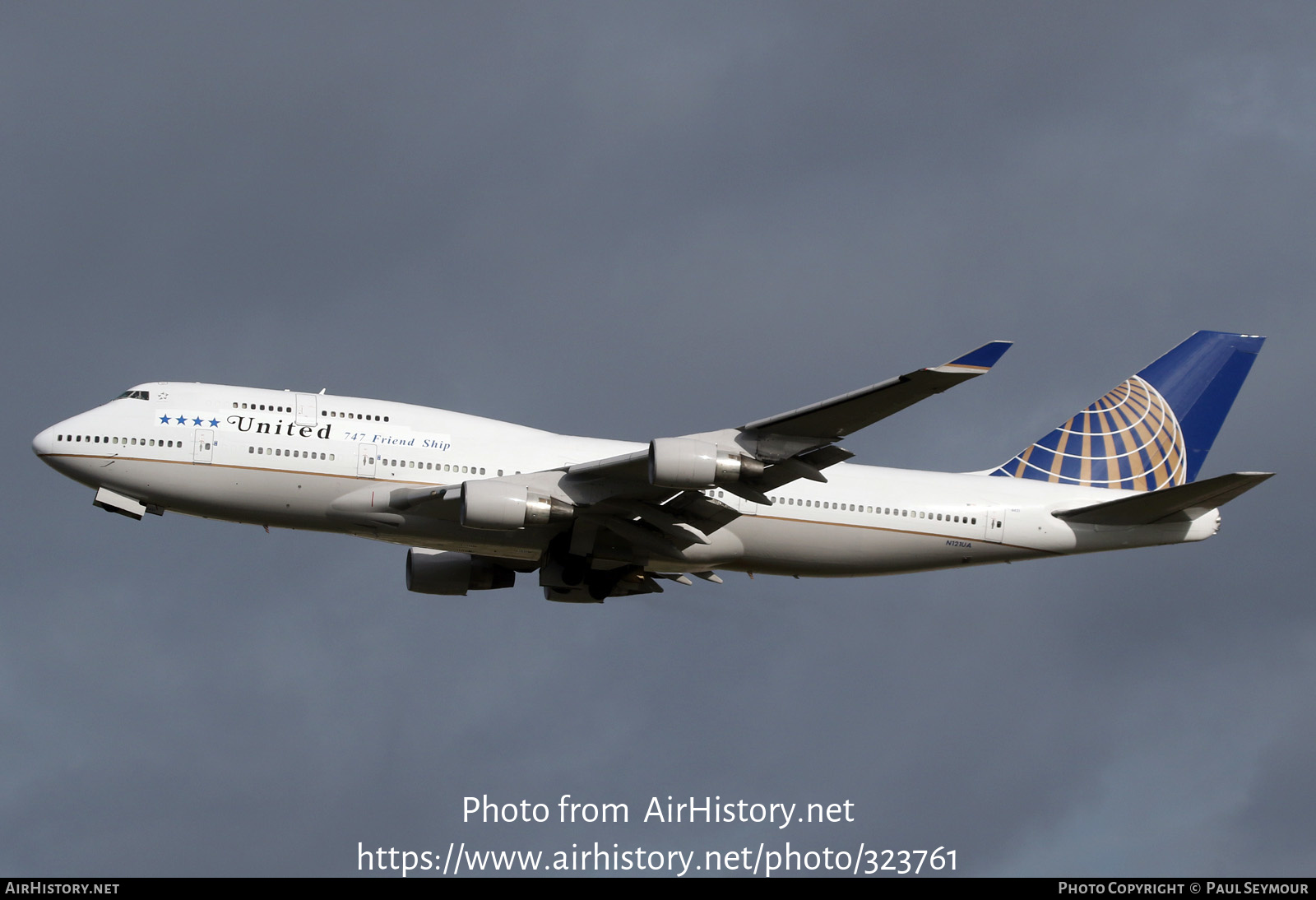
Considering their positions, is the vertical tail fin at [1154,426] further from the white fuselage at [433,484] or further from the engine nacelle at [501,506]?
the engine nacelle at [501,506]

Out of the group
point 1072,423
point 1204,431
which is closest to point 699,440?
point 1072,423

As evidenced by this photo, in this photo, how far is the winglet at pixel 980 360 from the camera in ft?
98.6

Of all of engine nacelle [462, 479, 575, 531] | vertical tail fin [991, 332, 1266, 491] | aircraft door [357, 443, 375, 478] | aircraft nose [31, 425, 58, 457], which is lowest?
engine nacelle [462, 479, 575, 531]

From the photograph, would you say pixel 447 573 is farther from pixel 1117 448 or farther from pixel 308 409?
pixel 1117 448

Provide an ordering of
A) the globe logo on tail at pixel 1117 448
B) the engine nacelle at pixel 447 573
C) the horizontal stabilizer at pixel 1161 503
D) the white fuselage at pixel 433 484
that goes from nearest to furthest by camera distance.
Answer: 1. the white fuselage at pixel 433 484
2. the horizontal stabilizer at pixel 1161 503
3. the engine nacelle at pixel 447 573
4. the globe logo on tail at pixel 1117 448

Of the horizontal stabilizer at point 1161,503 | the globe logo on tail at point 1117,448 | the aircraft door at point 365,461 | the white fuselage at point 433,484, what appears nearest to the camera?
the white fuselage at point 433,484

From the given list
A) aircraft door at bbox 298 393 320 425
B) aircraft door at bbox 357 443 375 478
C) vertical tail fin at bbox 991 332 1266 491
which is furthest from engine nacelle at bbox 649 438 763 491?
vertical tail fin at bbox 991 332 1266 491

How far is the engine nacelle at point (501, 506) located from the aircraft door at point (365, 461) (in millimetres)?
2689

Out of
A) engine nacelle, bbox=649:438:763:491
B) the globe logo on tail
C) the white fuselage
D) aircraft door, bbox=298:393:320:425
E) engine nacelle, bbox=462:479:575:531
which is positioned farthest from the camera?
the globe logo on tail

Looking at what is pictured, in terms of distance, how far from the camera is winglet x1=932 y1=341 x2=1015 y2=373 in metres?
30.0

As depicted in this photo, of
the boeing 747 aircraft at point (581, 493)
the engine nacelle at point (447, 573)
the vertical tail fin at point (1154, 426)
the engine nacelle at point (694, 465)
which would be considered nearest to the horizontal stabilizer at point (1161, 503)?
the boeing 747 aircraft at point (581, 493)

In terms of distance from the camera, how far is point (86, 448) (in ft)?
123

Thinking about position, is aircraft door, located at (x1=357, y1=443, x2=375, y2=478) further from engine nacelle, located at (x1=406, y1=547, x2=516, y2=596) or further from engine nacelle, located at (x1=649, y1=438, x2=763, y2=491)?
engine nacelle, located at (x1=649, y1=438, x2=763, y2=491)

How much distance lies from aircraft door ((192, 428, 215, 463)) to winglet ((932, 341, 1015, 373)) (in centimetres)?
1805
